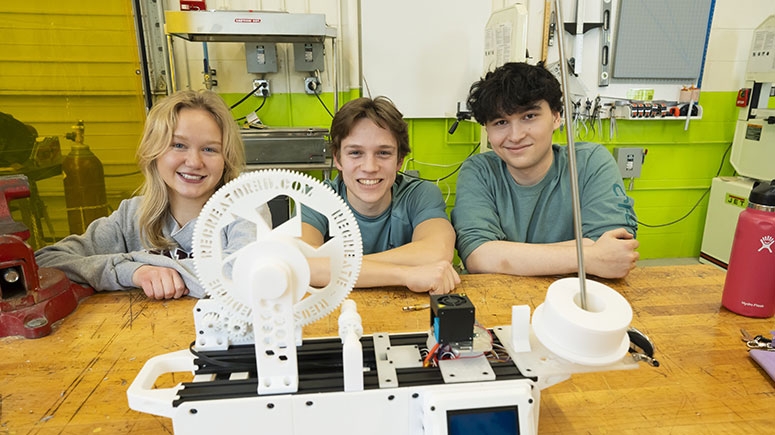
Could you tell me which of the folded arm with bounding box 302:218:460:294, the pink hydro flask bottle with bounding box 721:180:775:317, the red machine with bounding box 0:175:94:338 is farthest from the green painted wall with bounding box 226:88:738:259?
the pink hydro flask bottle with bounding box 721:180:775:317

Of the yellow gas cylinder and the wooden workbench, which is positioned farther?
the yellow gas cylinder

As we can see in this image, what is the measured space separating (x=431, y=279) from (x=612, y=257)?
477 millimetres

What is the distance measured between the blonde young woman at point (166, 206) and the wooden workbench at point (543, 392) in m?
0.09

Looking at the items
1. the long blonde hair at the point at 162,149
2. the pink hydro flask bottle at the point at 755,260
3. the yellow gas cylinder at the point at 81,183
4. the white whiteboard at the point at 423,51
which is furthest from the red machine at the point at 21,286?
the white whiteboard at the point at 423,51

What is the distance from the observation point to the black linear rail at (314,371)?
0.60 m

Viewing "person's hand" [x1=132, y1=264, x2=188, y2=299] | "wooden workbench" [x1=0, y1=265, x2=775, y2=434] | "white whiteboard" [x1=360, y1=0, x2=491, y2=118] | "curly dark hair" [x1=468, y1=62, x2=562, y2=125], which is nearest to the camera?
"wooden workbench" [x1=0, y1=265, x2=775, y2=434]

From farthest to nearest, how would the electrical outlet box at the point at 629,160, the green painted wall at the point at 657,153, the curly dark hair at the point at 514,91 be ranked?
the electrical outlet box at the point at 629,160
the green painted wall at the point at 657,153
the curly dark hair at the point at 514,91

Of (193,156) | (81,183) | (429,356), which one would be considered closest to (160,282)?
(193,156)

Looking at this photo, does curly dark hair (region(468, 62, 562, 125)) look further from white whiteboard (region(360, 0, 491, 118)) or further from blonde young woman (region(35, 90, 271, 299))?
white whiteboard (region(360, 0, 491, 118))

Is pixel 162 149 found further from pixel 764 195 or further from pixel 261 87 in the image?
pixel 261 87

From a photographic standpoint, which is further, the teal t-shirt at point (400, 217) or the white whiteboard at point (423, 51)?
the white whiteboard at point (423, 51)

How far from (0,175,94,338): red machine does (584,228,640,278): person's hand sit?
126 centimetres

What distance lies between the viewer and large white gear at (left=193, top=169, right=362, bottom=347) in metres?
0.56

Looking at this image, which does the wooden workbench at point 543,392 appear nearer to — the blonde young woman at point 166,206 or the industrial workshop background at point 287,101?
the blonde young woman at point 166,206
